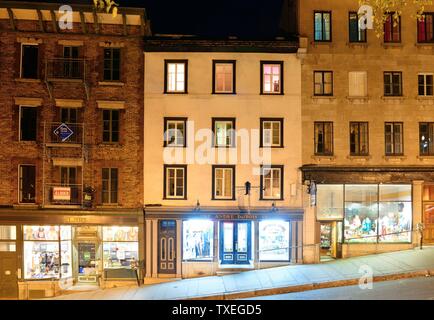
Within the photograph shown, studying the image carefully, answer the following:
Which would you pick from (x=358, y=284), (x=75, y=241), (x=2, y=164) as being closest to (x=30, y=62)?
(x=2, y=164)

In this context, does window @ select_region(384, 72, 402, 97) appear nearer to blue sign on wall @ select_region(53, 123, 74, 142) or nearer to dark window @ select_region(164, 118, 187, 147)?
dark window @ select_region(164, 118, 187, 147)

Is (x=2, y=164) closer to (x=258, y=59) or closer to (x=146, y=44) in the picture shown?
(x=146, y=44)

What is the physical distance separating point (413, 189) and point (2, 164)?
63.8ft

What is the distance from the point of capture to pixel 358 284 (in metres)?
19.0

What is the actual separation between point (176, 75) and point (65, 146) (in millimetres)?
6203

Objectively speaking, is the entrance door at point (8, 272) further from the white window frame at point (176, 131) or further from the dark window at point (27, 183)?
the white window frame at point (176, 131)

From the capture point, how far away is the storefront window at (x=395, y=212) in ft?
77.2

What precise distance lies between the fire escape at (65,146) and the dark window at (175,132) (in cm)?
393

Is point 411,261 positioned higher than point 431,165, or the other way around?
point 431,165

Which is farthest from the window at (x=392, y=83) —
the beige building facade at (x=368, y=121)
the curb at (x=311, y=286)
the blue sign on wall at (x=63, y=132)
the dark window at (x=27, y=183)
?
the dark window at (x=27, y=183)

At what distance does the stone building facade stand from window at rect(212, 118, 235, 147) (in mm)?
3624

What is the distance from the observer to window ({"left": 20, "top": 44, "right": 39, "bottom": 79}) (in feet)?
75.8

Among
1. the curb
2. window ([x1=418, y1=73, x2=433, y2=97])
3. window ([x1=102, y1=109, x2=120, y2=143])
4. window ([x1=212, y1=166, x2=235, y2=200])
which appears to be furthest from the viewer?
window ([x1=418, y1=73, x2=433, y2=97])

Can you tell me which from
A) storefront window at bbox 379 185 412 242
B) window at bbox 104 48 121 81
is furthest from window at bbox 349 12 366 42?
window at bbox 104 48 121 81
